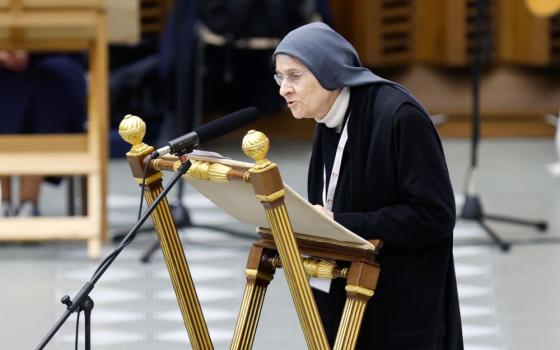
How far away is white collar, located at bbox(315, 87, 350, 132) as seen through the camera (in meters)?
2.95

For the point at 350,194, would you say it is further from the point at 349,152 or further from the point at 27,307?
the point at 27,307

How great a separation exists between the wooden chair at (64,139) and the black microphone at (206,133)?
3.14 meters

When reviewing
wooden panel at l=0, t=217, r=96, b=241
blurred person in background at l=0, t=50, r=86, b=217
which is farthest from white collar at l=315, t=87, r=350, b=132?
blurred person in background at l=0, t=50, r=86, b=217

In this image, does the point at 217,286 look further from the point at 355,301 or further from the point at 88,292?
the point at 88,292

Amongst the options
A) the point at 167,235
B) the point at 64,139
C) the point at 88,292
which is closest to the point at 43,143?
the point at 64,139

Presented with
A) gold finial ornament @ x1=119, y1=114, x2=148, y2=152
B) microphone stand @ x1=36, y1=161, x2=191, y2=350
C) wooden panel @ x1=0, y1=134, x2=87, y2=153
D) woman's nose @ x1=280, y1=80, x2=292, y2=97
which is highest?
woman's nose @ x1=280, y1=80, x2=292, y2=97

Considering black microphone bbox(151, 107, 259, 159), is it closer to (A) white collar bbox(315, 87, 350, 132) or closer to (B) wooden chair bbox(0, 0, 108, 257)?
(A) white collar bbox(315, 87, 350, 132)

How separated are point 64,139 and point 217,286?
4.41 feet

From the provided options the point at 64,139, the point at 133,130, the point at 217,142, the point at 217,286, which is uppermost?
the point at 133,130

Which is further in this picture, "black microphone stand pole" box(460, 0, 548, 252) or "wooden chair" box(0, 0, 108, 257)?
"black microphone stand pole" box(460, 0, 548, 252)

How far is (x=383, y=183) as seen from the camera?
292cm

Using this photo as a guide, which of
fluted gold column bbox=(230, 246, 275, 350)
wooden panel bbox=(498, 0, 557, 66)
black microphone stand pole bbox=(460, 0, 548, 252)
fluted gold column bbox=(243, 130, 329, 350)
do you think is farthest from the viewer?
wooden panel bbox=(498, 0, 557, 66)

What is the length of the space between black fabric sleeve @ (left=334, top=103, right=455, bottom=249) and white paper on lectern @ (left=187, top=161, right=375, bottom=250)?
8cm

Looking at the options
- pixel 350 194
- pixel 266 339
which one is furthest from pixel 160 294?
pixel 350 194
